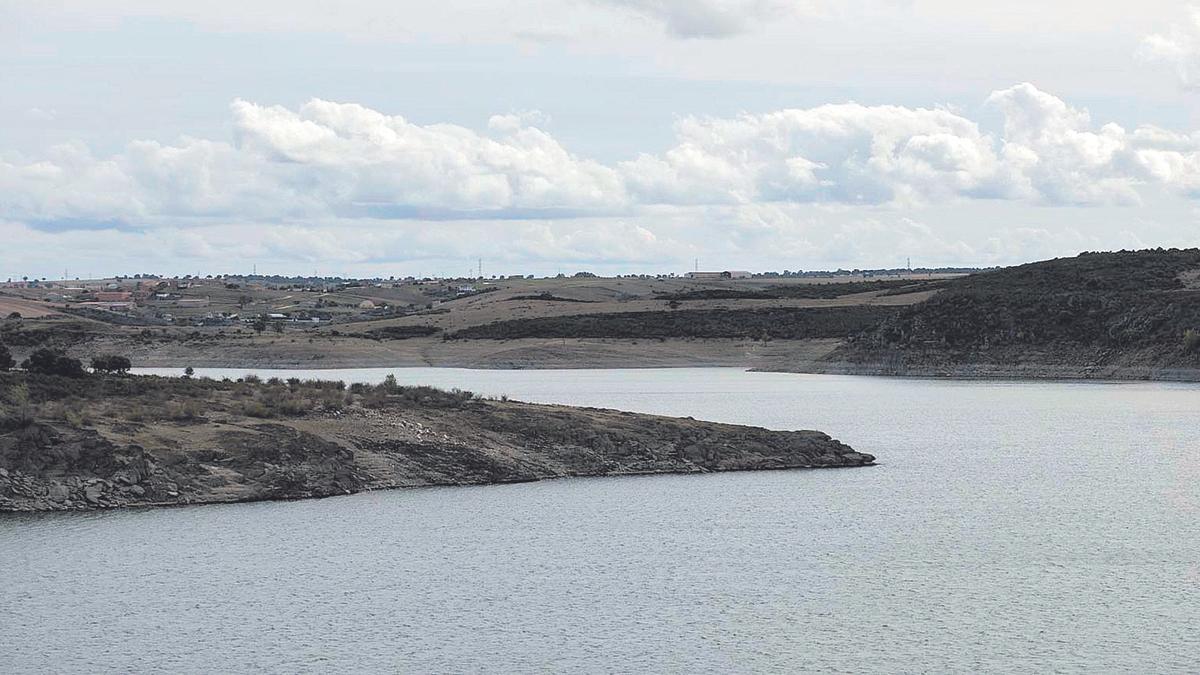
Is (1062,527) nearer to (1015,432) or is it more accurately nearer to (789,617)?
(789,617)

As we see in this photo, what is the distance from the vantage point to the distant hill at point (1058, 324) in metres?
97.7

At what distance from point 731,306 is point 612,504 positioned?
317 ft

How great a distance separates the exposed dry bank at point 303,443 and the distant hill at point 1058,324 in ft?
187

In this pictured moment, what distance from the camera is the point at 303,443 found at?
4019 cm

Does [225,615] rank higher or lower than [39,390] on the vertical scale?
lower

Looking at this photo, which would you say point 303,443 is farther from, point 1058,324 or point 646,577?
point 1058,324

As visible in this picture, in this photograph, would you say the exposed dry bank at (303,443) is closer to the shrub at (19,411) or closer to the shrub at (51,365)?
the shrub at (19,411)

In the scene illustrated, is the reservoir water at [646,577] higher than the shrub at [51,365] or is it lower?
lower

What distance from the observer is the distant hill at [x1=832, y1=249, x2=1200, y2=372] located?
97.7m

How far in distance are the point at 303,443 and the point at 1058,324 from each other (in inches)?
2894

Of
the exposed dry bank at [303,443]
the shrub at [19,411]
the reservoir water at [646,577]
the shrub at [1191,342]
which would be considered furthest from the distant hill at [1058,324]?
the shrub at [19,411]

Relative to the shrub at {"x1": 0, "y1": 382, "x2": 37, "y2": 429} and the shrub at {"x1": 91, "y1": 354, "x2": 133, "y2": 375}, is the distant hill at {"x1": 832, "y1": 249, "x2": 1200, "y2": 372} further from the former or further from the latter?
the shrub at {"x1": 0, "y1": 382, "x2": 37, "y2": 429}

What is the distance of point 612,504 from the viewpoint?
124 ft

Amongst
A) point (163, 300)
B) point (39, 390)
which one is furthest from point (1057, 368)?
point (163, 300)
